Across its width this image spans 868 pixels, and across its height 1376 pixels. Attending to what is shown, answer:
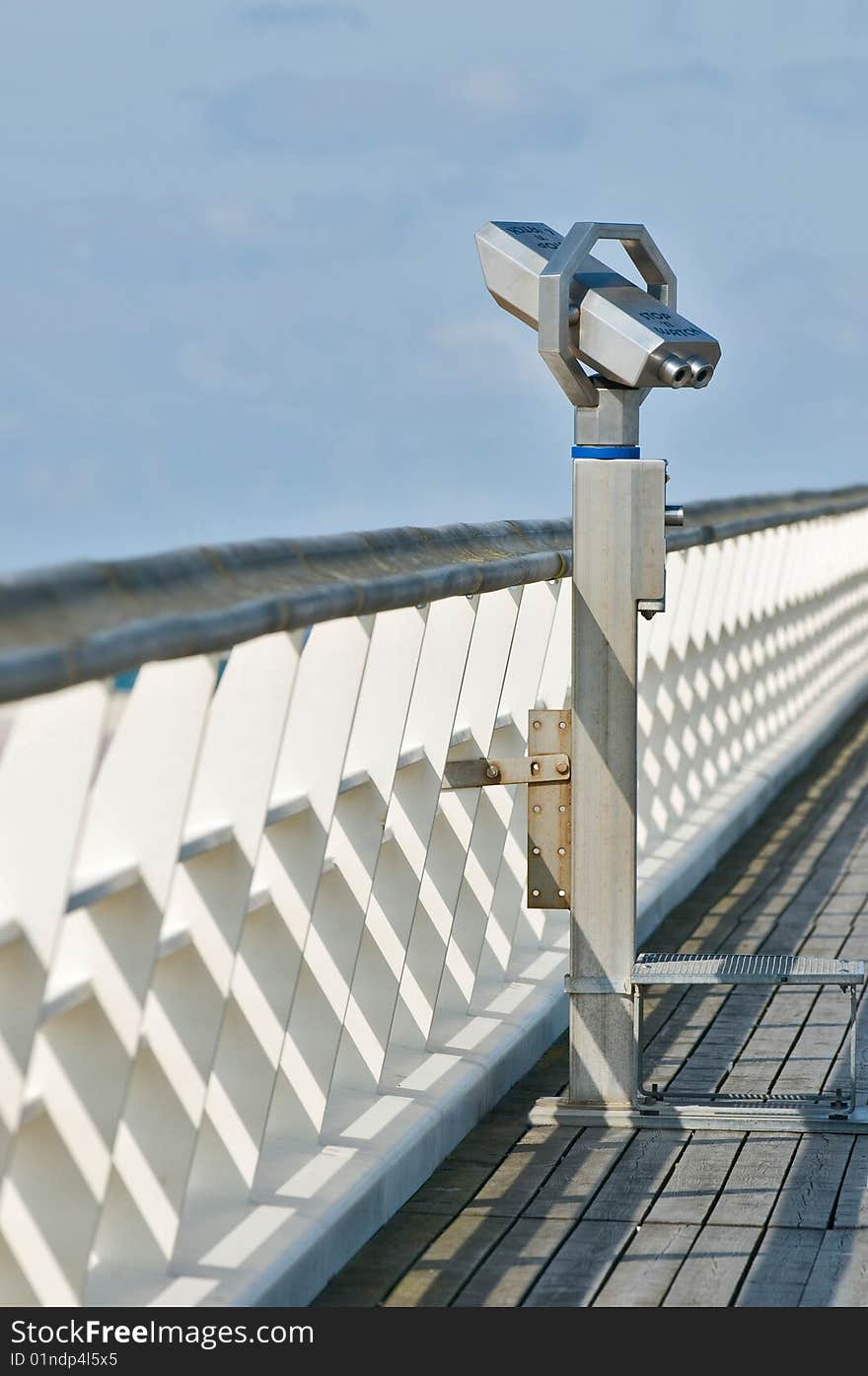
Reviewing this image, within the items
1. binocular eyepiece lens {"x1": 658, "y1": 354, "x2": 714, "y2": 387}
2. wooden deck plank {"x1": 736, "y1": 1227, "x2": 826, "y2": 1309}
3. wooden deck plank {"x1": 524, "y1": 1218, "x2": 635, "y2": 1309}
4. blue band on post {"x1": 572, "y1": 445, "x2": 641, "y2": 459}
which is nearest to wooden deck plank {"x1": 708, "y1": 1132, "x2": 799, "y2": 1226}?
wooden deck plank {"x1": 736, "y1": 1227, "x2": 826, "y2": 1309}

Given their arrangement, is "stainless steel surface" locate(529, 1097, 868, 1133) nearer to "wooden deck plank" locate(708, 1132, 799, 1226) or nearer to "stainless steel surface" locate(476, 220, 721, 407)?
"wooden deck plank" locate(708, 1132, 799, 1226)

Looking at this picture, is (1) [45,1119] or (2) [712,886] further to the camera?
(2) [712,886]

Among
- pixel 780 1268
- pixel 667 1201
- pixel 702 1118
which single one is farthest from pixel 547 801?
pixel 780 1268

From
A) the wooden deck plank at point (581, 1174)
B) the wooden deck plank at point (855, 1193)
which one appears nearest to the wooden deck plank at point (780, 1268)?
the wooden deck plank at point (855, 1193)

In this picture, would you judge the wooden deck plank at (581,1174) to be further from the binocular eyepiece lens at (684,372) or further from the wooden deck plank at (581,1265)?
the binocular eyepiece lens at (684,372)

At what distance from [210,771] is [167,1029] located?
44 cm

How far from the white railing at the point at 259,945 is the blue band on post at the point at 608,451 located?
17.6 inches

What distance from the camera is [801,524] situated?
42.8 ft

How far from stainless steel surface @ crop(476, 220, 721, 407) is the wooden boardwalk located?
5.63ft

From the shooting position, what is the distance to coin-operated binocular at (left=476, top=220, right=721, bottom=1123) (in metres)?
5.20

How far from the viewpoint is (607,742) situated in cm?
523

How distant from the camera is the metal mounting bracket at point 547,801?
5258 millimetres
